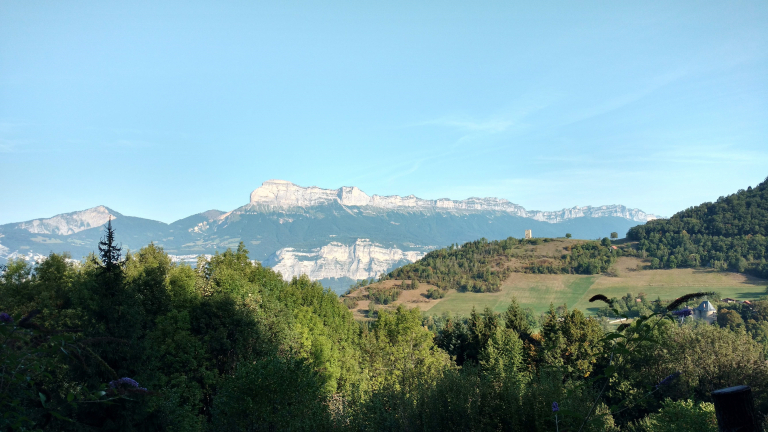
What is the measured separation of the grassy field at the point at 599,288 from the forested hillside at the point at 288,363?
108487mm

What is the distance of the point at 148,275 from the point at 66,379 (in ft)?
43.8

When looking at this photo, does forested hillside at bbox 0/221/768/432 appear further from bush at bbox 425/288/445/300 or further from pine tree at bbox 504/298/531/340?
bush at bbox 425/288/445/300

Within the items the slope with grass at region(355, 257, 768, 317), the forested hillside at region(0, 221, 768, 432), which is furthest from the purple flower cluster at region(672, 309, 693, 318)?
the slope with grass at region(355, 257, 768, 317)

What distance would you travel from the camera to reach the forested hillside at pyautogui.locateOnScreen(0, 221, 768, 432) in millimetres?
6064

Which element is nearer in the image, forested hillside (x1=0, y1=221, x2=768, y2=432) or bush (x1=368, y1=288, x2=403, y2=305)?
forested hillside (x1=0, y1=221, x2=768, y2=432)

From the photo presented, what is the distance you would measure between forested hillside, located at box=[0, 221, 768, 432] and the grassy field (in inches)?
4271

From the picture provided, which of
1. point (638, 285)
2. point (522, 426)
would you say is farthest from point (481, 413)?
point (638, 285)

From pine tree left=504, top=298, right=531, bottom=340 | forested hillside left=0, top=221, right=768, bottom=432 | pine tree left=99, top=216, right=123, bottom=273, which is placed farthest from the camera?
pine tree left=504, top=298, right=531, bottom=340

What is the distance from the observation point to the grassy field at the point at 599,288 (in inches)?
5842

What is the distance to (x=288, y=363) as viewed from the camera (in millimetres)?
23859

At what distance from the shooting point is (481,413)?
17703 mm

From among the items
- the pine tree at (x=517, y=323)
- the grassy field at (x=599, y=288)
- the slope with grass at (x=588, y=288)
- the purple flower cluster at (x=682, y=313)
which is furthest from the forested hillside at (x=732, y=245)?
the purple flower cluster at (x=682, y=313)

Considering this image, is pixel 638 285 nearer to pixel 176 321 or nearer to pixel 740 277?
pixel 740 277

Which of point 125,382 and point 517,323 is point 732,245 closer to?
point 517,323
